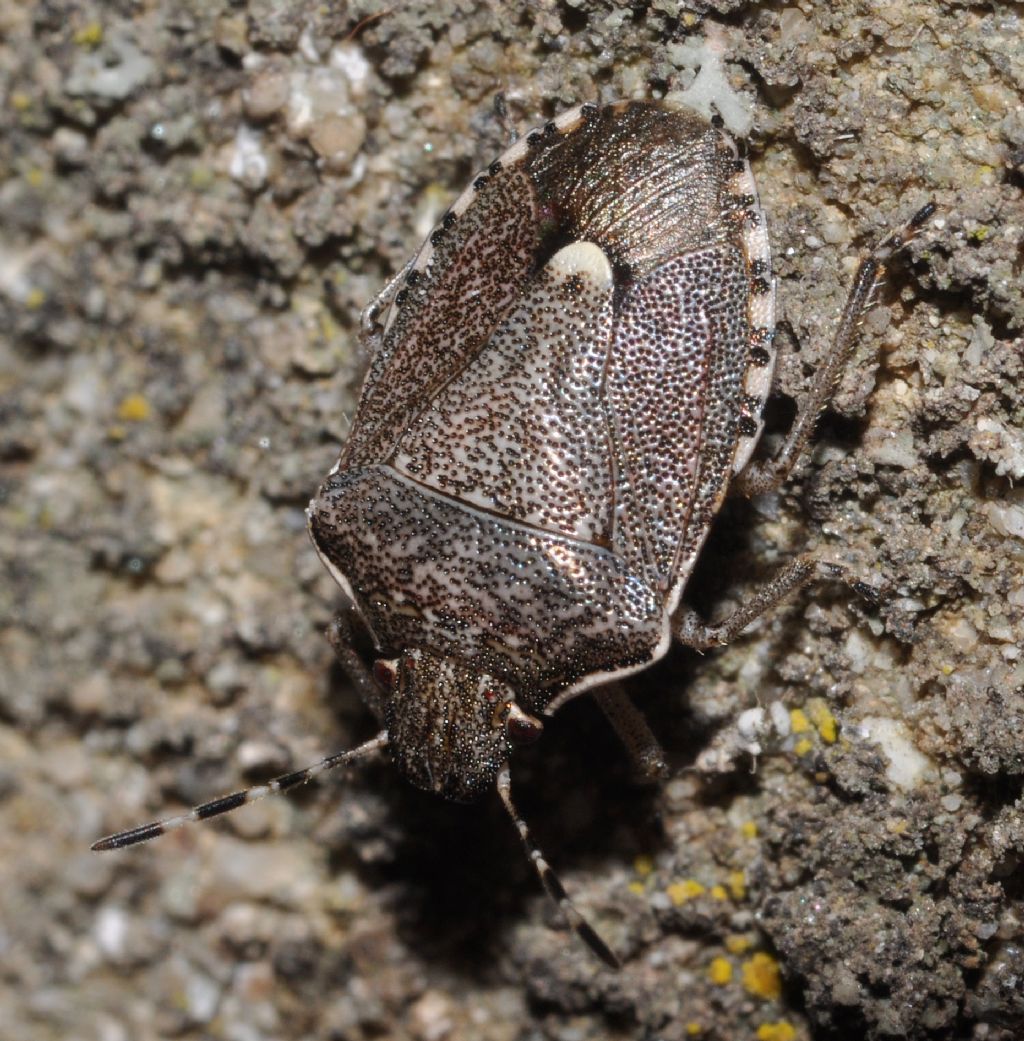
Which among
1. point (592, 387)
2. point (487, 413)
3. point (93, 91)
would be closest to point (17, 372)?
point (93, 91)

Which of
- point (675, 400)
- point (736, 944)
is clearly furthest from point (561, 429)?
point (736, 944)

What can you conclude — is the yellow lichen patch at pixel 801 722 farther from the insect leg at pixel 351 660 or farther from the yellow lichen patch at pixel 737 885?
the insect leg at pixel 351 660

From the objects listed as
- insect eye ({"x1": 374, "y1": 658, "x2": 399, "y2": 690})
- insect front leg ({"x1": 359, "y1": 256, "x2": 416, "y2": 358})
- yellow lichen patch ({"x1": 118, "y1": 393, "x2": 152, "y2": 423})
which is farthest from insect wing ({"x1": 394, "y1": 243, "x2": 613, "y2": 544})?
yellow lichen patch ({"x1": 118, "y1": 393, "x2": 152, "y2": 423})

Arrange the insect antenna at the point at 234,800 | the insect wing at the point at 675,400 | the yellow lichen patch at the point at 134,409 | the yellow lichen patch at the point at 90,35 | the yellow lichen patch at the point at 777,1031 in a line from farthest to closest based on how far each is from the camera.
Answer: the yellow lichen patch at the point at 134,409
the yellow lichen patch at the point at 90,35
the yellow lichen patch at the point at 777,1031
the insect antenna at the point at 234,800
the insect wing at the point at 675,400

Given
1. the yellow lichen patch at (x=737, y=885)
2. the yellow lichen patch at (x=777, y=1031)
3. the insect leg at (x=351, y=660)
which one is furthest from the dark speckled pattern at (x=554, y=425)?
the yellow lichen patch at (x=777, y=1031)

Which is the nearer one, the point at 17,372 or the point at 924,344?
the point at 924,344

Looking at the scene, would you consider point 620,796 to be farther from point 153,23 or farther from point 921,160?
point 153,23
